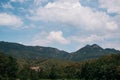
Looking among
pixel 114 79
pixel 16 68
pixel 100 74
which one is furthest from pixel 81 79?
pixel 16 68

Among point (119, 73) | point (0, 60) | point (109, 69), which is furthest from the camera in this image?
point (0, 60)

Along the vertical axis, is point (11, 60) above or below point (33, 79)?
above

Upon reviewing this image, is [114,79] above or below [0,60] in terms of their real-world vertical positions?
below

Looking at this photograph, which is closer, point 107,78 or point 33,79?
point 107,78

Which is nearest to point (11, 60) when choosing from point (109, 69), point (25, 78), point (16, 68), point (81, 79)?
point (16, 68)

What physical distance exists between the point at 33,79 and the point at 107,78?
49314mm

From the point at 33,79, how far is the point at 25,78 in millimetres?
5408

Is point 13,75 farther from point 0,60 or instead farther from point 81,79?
point 81,79

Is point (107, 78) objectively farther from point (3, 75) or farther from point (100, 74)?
point (3, 75)

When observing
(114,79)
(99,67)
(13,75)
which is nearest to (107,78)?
(114,79)

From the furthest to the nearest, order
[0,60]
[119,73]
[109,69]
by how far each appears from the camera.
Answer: [0,60] < [109,69] < [119,73]

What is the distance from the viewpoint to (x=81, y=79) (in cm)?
19525

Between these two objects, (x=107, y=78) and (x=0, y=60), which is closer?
(x=107, y=78)

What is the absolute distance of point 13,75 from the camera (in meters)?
194
